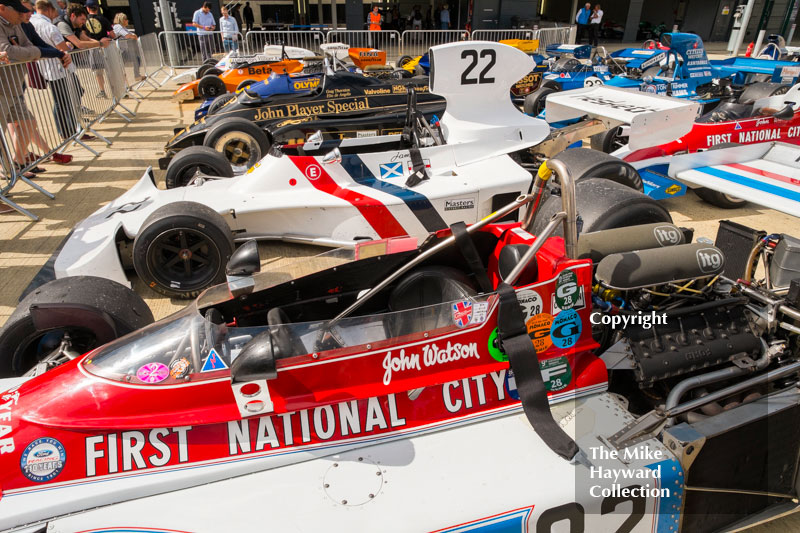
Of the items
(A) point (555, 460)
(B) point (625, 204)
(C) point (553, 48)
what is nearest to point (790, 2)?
(C) point (553, 48)

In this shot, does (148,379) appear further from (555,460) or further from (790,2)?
(790,2)

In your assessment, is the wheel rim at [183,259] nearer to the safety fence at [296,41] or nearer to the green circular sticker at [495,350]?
the green circular sticker at [495,350]

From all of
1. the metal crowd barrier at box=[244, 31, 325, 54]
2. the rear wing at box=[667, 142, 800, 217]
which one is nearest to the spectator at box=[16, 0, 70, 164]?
the rear wing at box=[667, 142, 800, 217]

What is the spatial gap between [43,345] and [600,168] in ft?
13.4

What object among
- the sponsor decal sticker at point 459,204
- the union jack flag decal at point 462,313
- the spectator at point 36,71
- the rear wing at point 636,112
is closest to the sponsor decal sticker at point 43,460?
the union jack flag decal at point 462,313

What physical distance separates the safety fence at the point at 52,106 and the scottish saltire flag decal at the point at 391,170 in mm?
4008

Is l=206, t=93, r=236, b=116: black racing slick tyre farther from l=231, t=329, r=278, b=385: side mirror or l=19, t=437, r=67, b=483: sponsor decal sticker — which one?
l=231, t=329, r=278, b=385: side mirror

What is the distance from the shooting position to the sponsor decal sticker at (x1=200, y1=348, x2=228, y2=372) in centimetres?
205

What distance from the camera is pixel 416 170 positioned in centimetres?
504

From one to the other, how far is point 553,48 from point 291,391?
13044 mm

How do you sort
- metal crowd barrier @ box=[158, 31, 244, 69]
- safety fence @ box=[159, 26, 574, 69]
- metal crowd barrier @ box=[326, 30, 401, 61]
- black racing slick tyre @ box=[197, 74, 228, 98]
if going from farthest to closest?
metal crowd barrier @ box=[326, 30, 401, 61] → safety fence @ box=[159, 26, 574, 69] → metal crowd barrier @ box=[158, 31, 244, 69] → black racing slick tyre @ box=[197, 74, 228, 98]

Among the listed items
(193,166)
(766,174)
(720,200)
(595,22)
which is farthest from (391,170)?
(595,22)

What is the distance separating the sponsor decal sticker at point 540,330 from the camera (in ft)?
7.78

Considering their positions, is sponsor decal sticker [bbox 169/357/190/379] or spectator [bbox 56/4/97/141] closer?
sponsor decal sticker [bbox 169/357/190/379]
